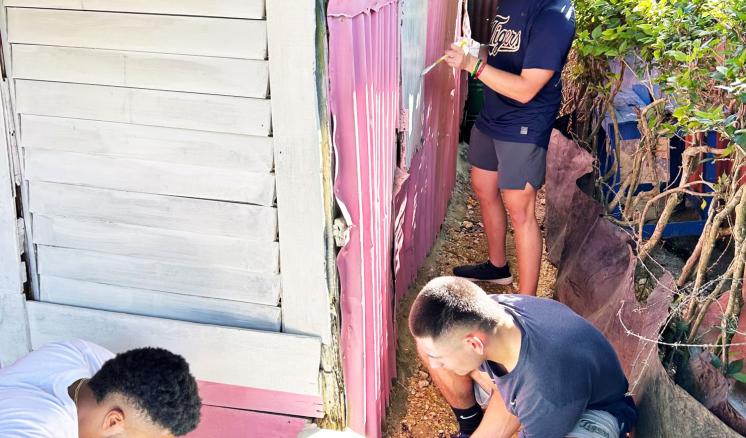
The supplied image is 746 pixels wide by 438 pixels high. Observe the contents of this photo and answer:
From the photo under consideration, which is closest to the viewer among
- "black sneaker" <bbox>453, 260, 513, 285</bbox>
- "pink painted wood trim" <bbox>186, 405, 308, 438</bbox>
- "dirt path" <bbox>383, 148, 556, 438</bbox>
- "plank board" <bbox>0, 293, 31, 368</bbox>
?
"pink painted wood trim" <bbox>186, 405, 308, 438</bbox>

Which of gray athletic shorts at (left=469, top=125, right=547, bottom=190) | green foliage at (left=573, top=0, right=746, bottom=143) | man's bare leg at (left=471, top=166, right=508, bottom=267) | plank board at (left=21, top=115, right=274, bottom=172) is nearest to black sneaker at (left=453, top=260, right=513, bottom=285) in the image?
man's bare leg at (left=471, top=166, right=508, bottom=267)

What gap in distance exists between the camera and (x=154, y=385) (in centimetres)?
248

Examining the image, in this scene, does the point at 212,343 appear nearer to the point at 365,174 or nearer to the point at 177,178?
the point at 177,178

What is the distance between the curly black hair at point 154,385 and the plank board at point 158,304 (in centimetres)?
47

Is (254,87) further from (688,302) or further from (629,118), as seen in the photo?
(629,118)

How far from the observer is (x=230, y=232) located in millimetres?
2918

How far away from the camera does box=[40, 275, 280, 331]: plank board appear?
3025mm

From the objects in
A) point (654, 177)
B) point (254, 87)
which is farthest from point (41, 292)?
point (654, 177)

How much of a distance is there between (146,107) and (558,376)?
1.80 metres

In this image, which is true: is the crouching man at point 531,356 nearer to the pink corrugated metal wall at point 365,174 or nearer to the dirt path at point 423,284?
the pink corrugated metal wall at point 365,174

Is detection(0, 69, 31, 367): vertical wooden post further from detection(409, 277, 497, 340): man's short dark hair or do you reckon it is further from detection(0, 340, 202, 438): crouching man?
detection(409, 277, 497, 340): man's short dark hair

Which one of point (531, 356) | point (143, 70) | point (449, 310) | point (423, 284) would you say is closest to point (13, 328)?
point (143, 70)

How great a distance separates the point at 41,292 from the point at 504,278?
110 inches

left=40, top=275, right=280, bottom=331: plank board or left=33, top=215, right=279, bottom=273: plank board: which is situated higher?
left=33, top=215, right=279, bottom=273: plank board
